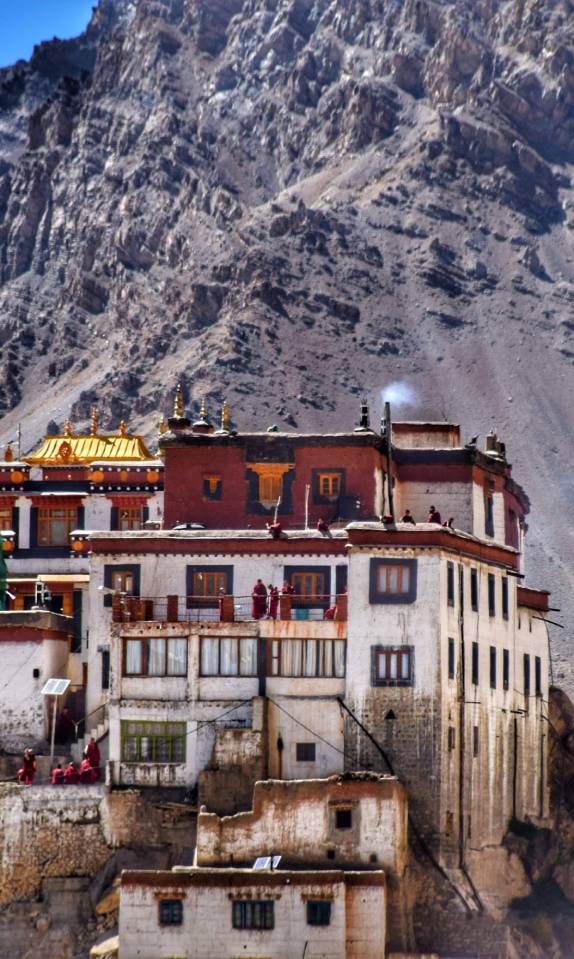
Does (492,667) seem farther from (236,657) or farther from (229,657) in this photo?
(229,657)

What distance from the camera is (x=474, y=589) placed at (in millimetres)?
63875

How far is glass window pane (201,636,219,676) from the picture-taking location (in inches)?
2419

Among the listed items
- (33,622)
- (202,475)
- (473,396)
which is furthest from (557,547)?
(33,622)

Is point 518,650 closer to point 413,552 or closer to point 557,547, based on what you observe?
point 413,552

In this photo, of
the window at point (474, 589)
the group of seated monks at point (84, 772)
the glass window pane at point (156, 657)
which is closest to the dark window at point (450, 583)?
the window at point (474, 589)

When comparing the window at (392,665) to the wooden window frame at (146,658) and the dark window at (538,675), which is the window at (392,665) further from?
the dark window at (538,675)

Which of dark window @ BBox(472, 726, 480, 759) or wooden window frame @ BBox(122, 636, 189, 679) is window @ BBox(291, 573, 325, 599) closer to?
wooden window frame @ BBox(122, 636, 189, 679)

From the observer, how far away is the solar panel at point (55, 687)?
6425cm

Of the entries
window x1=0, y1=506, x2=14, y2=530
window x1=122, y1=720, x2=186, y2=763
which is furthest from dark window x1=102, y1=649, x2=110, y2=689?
window x1=0, y1=506, x2=14, y2=530

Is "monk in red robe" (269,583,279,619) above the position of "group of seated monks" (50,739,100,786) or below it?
above

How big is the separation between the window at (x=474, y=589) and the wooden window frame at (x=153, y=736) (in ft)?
30.4

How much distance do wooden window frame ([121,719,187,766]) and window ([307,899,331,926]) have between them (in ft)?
21.4

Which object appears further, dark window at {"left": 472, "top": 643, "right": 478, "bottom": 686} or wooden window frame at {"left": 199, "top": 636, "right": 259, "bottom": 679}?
dark window at {"left": 472, "top": 643, "right": 478, "bottom": 686}

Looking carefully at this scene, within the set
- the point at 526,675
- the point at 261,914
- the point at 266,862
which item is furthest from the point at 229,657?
the point at 526,675
